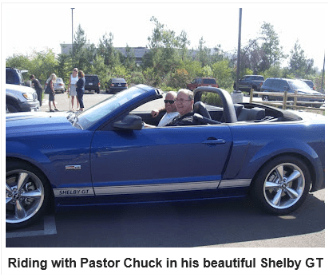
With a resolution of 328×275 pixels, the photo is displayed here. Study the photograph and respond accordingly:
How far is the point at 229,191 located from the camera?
433 centimetres

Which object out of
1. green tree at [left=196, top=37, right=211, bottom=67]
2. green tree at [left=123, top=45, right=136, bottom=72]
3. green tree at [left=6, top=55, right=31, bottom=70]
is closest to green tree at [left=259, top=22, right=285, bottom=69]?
green tree at [left=196, top=37, right=211, bottom=67]

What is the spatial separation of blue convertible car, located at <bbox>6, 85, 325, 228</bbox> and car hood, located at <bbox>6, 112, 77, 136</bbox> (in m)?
0.01

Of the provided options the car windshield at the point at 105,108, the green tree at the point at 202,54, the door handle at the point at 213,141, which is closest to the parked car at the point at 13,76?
the car windshield at the point at 105,108

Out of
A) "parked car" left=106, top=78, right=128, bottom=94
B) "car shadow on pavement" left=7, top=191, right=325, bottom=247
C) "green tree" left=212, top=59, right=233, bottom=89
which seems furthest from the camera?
"parked car" left=106, top=78, right=128, bottom=94

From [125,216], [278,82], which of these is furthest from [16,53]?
[125,216]

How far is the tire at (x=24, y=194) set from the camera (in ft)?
12.4

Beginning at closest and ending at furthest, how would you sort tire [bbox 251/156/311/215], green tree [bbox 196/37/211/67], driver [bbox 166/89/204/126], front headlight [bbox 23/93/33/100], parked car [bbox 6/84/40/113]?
tire [bbox 251/156/311/215] → driver [bbox 166/89/204/126] → parked car [bbox 6/84/40/113] → front headlight [bbox 23/93/33/100] → green tree [bbox 196/37/211/67]

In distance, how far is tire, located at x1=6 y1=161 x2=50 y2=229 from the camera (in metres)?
3.79

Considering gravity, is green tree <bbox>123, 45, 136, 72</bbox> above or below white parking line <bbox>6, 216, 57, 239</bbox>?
above

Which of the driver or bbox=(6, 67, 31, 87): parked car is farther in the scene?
bbox=(6, 67, 31, 87): parked car

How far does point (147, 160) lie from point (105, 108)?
34.3 inches

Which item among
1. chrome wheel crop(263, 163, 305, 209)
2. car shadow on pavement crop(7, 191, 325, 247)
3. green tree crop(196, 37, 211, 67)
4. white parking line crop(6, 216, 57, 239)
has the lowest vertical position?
car shadow on pavement crop(7, 191, 325, 247)

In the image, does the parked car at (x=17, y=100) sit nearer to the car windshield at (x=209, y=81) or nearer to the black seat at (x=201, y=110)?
the black seat at (x=201, y=110)

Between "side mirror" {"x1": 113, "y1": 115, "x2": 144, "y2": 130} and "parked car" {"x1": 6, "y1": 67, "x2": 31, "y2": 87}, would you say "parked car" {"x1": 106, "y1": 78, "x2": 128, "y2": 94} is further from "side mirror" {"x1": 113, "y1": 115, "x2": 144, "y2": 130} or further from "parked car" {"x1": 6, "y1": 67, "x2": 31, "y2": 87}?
"side mirror" {"x1": 113, "y1": 115, "x2": 144, "y2": 130}
